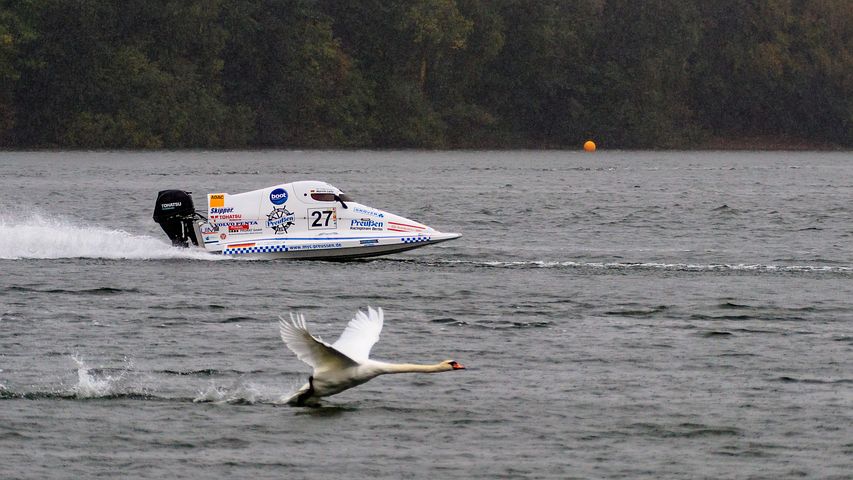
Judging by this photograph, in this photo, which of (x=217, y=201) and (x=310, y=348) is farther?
(x=217, y=201)

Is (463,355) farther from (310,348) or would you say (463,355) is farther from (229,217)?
(229,217)

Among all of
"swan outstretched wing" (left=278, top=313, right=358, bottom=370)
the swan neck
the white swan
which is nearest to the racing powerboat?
the white swan

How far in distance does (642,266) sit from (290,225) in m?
8.00

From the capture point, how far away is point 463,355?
22.4 metres

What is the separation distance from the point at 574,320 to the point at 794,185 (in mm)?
51957

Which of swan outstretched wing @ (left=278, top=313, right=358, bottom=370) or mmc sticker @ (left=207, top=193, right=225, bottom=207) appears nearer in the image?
swan outstretched wing @ (left=278, top=313, right=358, bottom=370)

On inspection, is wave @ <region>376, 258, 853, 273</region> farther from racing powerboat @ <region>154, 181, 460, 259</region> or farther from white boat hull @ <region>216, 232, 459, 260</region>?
racing powerboat @ <region>154, 181, 460, 259</region>

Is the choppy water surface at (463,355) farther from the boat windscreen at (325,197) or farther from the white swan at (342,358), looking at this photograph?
the boat windscreen at (325,197)

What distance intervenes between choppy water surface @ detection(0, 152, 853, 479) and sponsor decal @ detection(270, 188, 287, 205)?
1.44 metres

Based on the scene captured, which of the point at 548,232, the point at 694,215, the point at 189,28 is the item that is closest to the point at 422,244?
the point at 548,232

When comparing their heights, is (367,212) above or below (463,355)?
above

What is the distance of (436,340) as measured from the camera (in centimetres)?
2355

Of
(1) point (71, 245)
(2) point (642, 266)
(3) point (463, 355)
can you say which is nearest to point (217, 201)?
(1) point (71, 245)

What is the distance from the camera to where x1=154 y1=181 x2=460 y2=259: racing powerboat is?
1268 inches
